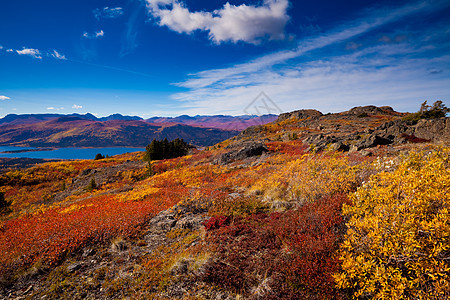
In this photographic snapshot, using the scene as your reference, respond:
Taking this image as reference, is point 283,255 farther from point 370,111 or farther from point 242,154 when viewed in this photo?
point 370,111

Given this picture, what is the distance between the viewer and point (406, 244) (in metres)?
4.09

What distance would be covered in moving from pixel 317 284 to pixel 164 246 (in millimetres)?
6272

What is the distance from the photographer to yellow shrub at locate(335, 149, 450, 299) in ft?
12.3

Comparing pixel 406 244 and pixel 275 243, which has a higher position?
pixel 406 244

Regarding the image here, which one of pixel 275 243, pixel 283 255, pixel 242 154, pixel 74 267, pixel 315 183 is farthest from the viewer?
pixel 242 154

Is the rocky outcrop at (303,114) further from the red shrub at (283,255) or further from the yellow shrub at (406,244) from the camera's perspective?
the yellow shrub at (406,244)

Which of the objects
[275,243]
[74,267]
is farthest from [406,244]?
[74,267]

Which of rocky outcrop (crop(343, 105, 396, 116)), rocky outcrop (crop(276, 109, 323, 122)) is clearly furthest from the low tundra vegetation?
rocky outcrop (crop(343, 105, 396, 116))

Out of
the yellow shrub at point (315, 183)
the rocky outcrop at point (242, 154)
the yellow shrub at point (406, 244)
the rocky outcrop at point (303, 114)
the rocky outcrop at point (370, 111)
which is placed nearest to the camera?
the yellow shrub at point (406, 244)

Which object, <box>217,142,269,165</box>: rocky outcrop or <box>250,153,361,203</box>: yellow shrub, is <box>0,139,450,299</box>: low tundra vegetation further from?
<box>217,142,269,165</box>: rocky outcrop

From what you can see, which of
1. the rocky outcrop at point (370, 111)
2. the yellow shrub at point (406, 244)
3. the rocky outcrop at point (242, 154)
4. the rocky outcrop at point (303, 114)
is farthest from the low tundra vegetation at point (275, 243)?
the rocky outcrop at point (370, 111)

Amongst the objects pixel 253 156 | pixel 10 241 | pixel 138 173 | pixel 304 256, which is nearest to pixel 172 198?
pixel 10 241

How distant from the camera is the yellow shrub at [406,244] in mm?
3738

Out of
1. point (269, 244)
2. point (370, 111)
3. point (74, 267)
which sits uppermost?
point (370, 111)
